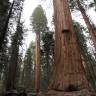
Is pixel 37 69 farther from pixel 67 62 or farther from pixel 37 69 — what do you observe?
pixel 67 62

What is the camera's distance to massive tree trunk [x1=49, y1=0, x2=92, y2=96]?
163 inches

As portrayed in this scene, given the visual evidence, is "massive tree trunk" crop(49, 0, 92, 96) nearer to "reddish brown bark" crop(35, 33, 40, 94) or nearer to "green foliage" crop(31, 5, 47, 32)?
"reddish brown bark" crop(35, 33, 40, 94)

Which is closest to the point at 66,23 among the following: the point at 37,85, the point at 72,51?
the point at 72,51

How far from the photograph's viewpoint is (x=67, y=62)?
441 centimetres

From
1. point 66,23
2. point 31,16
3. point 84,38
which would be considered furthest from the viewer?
point 84,38

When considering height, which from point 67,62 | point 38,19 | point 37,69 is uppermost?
point 38,19

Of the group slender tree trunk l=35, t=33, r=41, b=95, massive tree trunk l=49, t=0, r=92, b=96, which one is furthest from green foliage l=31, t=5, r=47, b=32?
massive tree trunk l=49, t=0, r=92, b=96

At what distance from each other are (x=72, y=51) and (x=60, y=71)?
0.56 metres

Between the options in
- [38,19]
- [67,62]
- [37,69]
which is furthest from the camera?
[38,19]

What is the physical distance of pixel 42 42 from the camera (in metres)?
30.5

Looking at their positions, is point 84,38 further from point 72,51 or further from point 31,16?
point 72,51

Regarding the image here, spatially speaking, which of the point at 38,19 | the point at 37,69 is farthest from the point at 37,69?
the point at 38,19

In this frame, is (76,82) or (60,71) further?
(60,71)

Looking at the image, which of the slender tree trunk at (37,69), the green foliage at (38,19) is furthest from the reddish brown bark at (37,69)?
the green foliage at (38,19)
